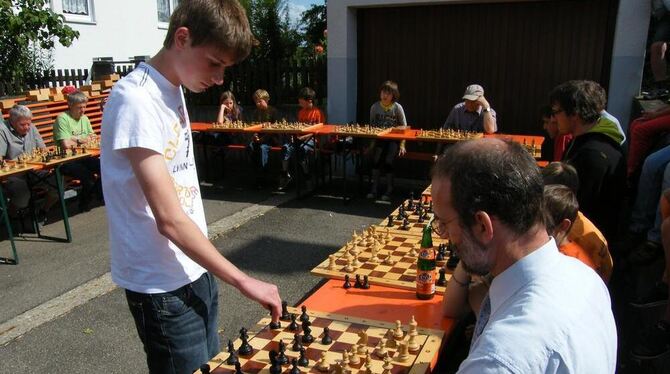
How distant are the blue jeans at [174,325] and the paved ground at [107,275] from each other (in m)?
1.97

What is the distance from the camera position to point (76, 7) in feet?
45.0

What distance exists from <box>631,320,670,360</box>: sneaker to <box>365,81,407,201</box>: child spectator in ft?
16.8

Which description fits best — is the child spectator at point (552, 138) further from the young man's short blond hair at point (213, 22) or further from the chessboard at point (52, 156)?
the chessboard at point (52, 156)

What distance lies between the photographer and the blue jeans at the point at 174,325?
2.02 meters

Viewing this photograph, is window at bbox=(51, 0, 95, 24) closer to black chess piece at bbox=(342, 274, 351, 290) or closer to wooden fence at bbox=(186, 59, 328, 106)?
wooden fence at bbox=(186, 59, 328, 106)

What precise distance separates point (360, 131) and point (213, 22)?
6.50m

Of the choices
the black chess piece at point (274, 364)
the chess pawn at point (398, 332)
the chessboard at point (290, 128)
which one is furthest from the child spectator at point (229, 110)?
the black chess piece at point (274, 364)

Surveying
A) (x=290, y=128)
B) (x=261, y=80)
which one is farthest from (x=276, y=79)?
(x=290, y=128)

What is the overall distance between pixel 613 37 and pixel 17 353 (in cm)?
814

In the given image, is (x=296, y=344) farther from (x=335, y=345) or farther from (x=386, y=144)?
(x=386, y=144)

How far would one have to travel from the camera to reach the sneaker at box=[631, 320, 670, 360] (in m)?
3.36

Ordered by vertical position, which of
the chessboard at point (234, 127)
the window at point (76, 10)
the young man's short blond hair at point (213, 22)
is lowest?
the chessboard at point (234, 127)

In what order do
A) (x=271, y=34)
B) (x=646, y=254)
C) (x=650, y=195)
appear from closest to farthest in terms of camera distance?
(x=646, y=254) < (x=650, y=195) < (x=271, y=34)

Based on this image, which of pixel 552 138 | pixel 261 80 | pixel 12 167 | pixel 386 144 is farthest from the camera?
pixel 261 80
